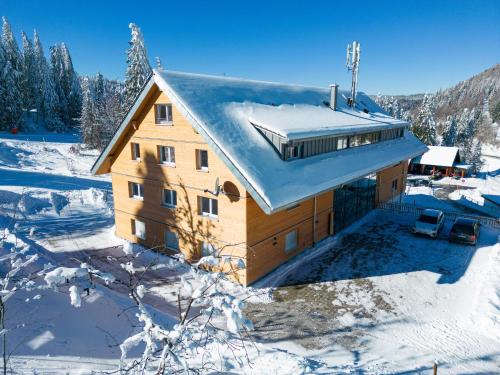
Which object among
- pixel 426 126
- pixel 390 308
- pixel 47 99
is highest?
pixel 47 99

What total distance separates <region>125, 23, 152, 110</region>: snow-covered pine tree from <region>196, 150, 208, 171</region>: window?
40.9m

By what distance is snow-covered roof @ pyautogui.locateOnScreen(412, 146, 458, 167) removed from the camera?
5831 centimetres

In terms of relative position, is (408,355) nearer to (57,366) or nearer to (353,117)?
(57,366)

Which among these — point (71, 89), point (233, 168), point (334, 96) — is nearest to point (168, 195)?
point (233, 168)

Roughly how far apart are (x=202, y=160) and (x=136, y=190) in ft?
20.6

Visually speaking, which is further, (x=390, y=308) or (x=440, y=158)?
(x=440, y=158)

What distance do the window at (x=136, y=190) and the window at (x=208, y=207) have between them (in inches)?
200

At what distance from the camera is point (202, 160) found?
56.3 feet

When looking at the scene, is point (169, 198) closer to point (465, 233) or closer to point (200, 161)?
point (200, 161)

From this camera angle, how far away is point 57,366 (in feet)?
28.3

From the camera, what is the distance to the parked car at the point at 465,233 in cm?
2056

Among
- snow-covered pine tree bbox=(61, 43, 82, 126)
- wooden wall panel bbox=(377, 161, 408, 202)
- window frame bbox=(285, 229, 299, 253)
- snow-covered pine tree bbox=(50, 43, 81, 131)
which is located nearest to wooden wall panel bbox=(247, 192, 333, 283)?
window frame bbox=(285, 229, 299, 253)

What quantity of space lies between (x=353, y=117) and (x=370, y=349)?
18344 mm

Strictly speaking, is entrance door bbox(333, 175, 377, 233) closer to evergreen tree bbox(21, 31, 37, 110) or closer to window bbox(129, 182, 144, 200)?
window bbox(129, 182, 144, 200)
